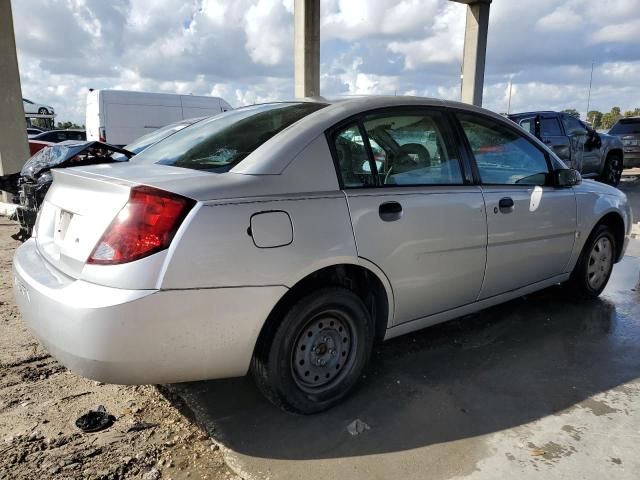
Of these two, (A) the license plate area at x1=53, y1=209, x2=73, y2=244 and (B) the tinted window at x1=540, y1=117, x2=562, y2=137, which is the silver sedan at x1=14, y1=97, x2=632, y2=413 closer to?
(A) the license plate area at x1=53, y1=209, x2=73, y2=244

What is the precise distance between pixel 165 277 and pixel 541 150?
3065 millimetres

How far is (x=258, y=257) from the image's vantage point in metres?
2.25

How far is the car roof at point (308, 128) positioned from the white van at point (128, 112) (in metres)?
11.0

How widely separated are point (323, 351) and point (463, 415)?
0.83 m

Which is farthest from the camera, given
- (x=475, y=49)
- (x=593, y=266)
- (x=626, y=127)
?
(x=475, y=49)

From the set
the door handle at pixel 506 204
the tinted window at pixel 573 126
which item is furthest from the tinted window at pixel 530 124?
the door handle at pixel 506 204

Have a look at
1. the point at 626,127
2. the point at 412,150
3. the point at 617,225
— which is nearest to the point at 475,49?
the point at 626,127

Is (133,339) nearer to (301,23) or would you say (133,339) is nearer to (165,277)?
(165,277)

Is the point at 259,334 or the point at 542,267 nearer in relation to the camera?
the point at 259,334

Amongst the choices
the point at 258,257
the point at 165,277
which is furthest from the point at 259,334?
the point at 165,277

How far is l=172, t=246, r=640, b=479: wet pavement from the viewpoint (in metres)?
2.33

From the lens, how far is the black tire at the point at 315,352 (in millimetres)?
2453

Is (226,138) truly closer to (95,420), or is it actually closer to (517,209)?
(95,420)

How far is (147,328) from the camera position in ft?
6.76
